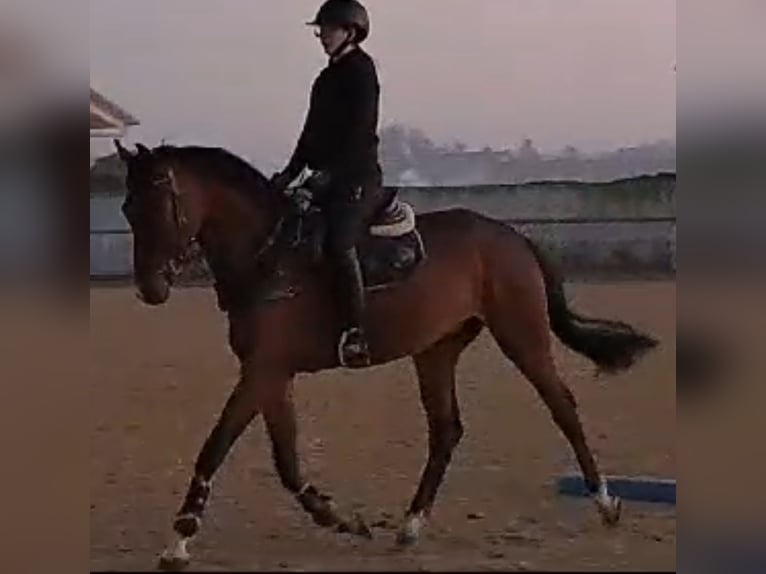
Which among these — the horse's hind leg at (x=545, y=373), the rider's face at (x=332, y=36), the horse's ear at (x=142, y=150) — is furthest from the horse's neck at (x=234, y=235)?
the horse's hind leg at (x=545, y=373)

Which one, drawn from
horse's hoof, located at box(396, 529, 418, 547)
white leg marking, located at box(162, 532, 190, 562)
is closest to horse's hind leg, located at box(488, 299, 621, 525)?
horse's hoof, located at box(396, 529, 418, 547)

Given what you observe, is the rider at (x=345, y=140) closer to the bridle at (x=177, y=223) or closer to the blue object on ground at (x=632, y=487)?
the bridle at (x=177, y=223)

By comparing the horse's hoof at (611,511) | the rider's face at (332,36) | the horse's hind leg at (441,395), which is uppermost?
the rider's face at (332,36)

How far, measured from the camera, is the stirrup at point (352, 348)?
1963 mm

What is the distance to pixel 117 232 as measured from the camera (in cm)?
192

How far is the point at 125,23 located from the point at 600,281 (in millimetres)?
737

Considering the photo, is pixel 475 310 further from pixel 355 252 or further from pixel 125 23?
pixel 125 23

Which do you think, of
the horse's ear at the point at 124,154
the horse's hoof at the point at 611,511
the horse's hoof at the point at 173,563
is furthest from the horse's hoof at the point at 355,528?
the horse's ear at the point at 124,154

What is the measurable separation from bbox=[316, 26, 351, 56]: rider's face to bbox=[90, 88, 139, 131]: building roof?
0.91 ft

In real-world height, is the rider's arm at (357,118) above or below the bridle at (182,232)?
above

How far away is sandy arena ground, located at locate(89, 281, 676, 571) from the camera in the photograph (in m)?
1.94

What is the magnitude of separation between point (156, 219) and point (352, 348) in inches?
12.5

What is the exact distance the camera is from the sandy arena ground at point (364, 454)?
6.37ft

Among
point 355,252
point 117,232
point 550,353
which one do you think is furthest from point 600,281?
point 117,232
